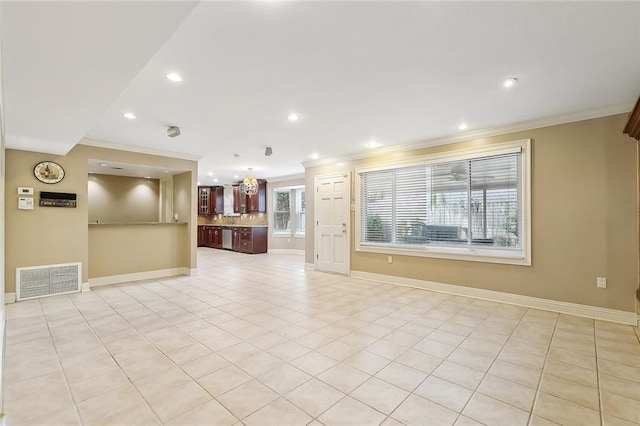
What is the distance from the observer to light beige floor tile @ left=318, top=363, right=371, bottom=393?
2.13 metres

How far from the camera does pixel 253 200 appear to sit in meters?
10.0

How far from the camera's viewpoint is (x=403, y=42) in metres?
2.14

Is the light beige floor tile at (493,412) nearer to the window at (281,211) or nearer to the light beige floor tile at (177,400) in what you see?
the light beige floor tile at (177,400)

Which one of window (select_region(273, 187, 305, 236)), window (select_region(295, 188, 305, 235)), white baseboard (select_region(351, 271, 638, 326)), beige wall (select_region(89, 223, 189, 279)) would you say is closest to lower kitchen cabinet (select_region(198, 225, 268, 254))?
window (select_region(273, 187, 305, 236))

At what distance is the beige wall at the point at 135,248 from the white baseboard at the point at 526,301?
4.23 meters

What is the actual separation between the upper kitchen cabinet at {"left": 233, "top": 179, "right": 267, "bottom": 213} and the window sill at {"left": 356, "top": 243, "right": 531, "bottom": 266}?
17.8 feet

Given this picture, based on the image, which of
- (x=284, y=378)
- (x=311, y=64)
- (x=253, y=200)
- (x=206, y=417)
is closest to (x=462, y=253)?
(x=284, y=378)

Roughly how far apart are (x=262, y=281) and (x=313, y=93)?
374cm

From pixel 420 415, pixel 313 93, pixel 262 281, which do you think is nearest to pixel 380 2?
pixel 313 93

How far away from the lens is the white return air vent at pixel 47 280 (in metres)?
4.26

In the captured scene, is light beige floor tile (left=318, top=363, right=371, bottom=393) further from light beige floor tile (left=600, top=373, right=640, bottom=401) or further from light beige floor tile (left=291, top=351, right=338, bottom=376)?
light beige floor tile (left=600, top=373, right=640, bottom=401)

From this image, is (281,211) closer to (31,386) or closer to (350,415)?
(31,386)

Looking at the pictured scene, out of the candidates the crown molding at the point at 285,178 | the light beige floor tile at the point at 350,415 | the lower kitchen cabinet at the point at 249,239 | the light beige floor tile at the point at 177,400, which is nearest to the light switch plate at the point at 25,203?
the light beige floor tile at the point at 177,400

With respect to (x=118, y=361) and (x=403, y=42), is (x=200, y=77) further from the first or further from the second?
(x=118, y=361)
